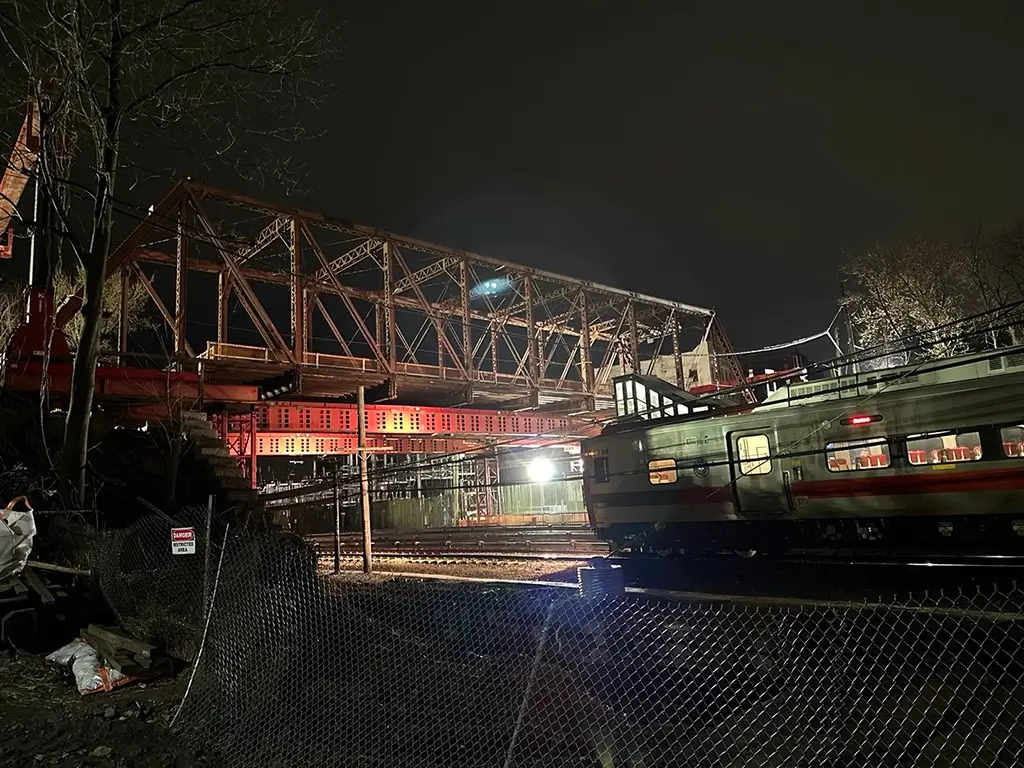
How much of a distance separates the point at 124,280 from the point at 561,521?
17.0 m

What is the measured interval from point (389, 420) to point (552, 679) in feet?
39.1

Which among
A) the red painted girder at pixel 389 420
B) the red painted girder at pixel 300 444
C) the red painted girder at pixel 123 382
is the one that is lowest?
the red painted girder at pixel 300 444

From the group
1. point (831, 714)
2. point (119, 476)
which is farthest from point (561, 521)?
point (831, 714)

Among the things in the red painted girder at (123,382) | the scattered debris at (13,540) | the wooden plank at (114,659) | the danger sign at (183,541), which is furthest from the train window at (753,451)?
the red painted girder at (123,382)

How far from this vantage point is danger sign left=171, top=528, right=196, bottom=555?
262 inches

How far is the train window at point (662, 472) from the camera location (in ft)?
38.2

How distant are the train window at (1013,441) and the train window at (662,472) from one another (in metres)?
4.79

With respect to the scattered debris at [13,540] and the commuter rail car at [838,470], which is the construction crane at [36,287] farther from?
the commuter rail car at [838,470]

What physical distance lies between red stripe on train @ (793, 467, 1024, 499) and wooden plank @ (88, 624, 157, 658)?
30.3 ft

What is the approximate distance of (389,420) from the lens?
1781 cm

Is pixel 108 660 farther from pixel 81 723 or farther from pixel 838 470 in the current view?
pixel 838 470

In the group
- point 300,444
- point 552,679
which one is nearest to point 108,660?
point 552,679

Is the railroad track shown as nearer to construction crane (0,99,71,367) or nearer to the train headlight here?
the train headlight

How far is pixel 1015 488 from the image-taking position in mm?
8297
